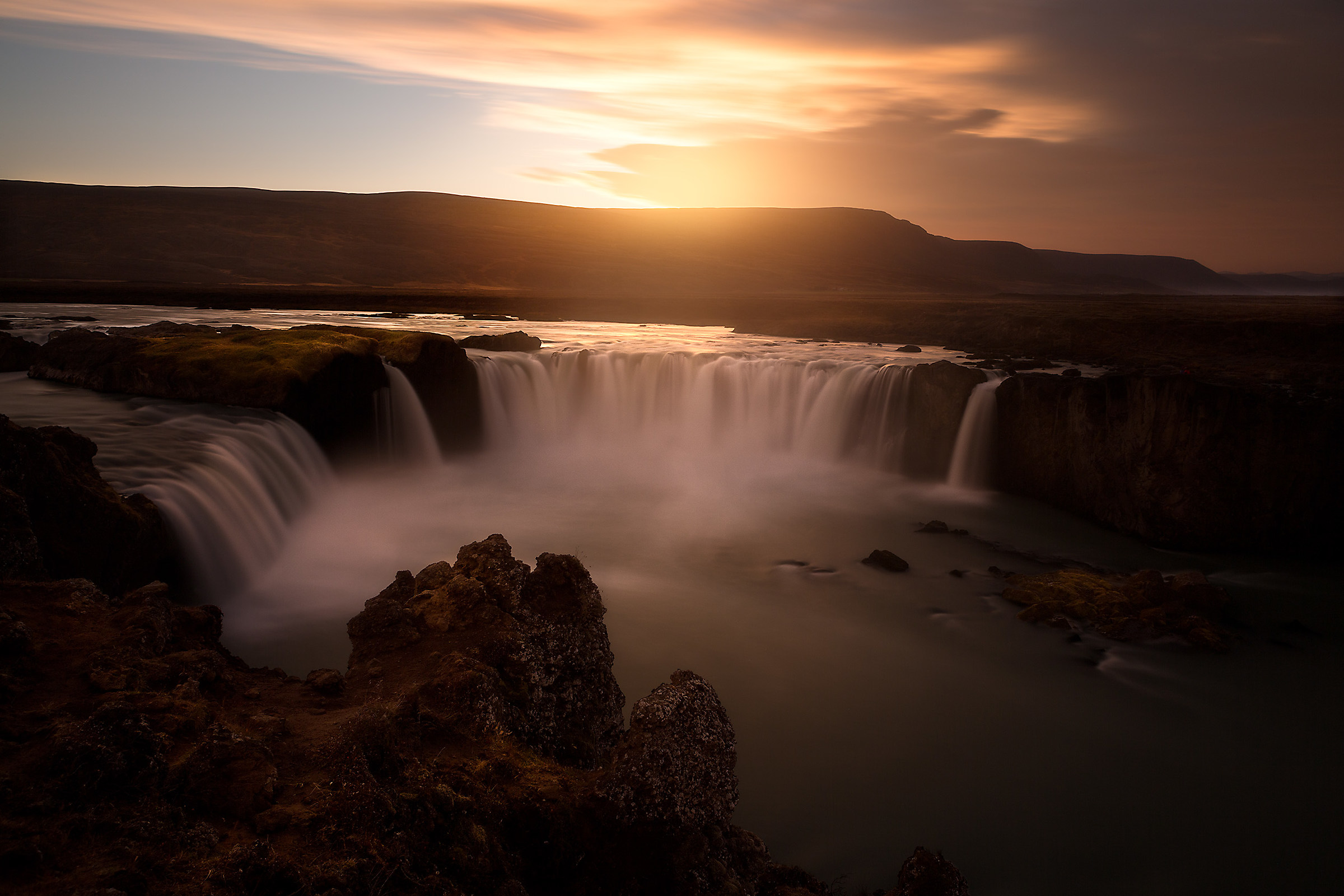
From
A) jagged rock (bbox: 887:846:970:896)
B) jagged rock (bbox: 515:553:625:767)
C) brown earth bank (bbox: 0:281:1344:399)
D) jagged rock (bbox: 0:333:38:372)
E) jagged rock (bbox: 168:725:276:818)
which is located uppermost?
brown earth bank (bbox: 0:281:1344:399)

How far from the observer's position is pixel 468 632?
19.1ft

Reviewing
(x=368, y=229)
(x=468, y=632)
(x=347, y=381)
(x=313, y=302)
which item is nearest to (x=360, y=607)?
(x=468, y=632)

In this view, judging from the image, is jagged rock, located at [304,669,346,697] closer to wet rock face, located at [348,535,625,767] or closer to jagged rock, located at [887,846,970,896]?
wet rock face, located at [348,535,625,767]

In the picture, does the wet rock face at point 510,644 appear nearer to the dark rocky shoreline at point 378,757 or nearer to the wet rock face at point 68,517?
the dark rocky shoreline at point 378,757

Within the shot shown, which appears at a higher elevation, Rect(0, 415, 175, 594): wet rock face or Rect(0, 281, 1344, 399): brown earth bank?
Rect(0, 281, 1344, 399): brown earth bank

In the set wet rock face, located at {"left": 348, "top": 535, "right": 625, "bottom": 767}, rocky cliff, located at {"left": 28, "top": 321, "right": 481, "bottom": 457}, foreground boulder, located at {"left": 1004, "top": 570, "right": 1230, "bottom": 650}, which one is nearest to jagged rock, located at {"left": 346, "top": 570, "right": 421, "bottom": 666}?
wet rock face, located at {"left": 348, "top": 535, "right": 625, "bottom": 767}

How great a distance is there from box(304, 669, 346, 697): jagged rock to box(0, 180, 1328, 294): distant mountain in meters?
106

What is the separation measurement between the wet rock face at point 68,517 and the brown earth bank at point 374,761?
119 cm

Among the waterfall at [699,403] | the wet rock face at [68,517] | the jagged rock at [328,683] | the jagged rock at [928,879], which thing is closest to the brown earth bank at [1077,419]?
the waterfall at [699,403]

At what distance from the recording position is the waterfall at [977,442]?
73.0 ft

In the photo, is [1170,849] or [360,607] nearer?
[1170,849]

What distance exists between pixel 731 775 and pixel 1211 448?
1713 centimetres

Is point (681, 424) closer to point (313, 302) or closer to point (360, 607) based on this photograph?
point (360, 607)

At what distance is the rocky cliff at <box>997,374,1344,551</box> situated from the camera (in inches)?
663
